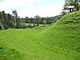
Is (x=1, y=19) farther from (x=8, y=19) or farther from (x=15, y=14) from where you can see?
(x=15, y=14)

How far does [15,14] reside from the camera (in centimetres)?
13962

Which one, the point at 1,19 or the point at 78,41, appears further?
the point at 1,19

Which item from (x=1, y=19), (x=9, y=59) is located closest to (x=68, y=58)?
(x=9, y=59)

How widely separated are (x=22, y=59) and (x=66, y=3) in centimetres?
5635

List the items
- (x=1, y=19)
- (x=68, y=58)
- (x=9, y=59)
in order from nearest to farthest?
(x=9, y=59) → (x=68, y=58) → (x=1, y=19)

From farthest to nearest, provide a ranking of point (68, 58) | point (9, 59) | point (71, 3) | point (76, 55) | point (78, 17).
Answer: point (71, 3), point (78, 17), point (76, 55), point (68, 58), point (9, 59)

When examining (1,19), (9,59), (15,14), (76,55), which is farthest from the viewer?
(15,14)

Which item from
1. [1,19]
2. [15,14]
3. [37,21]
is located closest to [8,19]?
[1,19]

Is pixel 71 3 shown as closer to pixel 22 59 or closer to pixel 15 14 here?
pixel 22 59

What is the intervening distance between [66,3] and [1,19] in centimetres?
8045

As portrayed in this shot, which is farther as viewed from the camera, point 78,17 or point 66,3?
point 66,3

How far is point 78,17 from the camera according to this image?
129 ft

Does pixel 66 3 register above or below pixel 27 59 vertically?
above

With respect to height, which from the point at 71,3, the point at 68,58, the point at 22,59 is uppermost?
the point at 71,3
